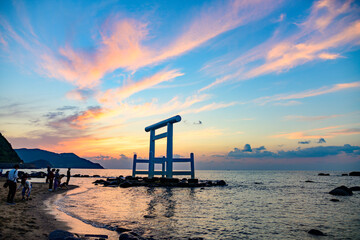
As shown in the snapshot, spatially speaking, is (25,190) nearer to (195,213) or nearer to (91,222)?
(91,222)

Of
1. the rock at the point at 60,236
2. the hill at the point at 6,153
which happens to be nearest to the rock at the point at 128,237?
the rock at the point at 60,236

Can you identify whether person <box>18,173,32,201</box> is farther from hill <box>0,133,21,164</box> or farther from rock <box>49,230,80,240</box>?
hill <box>0,133,21,164</box>

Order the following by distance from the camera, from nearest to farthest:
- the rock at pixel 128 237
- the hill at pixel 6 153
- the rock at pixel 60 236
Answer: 1. the rock at pixel 60 236
2. the rock at pixel 128 237
3. the hill at pixel 6 153

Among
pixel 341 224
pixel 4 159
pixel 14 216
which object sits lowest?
pixel 341 224

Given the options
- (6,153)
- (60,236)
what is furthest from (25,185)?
(6,153)

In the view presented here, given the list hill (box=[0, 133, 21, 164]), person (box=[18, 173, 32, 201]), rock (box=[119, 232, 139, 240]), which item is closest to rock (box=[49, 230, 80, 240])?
rock (box=[119, 232, 139, 240])

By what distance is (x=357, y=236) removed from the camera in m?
7.41

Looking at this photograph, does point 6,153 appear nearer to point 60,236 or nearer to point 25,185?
point 25,185

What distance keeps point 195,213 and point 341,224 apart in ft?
20.0

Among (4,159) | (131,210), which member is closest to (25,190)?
(131,210)

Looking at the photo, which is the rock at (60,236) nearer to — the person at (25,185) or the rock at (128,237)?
the rock at (128,237)

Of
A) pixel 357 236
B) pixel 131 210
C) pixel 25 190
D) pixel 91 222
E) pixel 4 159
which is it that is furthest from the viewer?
pixel 4 159

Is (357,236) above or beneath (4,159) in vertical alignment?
beneath

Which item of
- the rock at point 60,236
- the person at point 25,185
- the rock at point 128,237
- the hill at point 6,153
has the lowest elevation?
the rock at point 128,237
